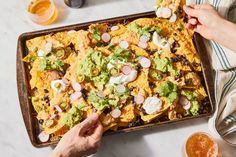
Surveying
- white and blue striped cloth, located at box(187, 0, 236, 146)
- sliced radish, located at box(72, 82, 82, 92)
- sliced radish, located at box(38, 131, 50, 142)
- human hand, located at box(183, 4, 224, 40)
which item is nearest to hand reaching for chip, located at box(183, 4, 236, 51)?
human hand, located at box(183, 4, 224, 40)

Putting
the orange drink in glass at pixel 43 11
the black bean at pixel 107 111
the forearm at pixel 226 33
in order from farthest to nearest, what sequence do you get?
the orange drink in glass at pixel 43 11 < the black bean at pixel 107 111 < the forearm at pixel 226 33

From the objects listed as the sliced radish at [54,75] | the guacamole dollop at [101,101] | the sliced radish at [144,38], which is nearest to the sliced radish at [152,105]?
the guacamole dollop at [101,101]

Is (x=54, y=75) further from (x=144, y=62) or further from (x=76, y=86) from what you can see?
(x=144, y=62)

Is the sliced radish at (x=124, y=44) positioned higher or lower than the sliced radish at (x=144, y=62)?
higher

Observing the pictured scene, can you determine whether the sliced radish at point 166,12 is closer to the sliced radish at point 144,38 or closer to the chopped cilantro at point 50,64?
the sliced radish at point 144,38

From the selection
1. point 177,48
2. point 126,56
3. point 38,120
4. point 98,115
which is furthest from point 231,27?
point 38,120

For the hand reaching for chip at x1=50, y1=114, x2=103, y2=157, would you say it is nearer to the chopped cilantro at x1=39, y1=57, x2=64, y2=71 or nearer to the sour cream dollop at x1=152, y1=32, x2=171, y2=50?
the chopped cilantro at x1=39, y1=57, x2=64, y2=71

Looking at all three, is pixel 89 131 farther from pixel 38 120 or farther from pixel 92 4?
pixel 92 4
